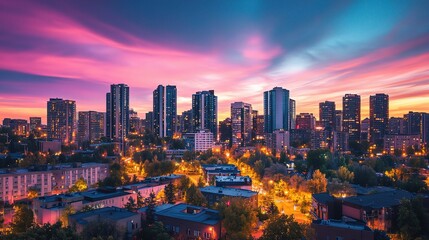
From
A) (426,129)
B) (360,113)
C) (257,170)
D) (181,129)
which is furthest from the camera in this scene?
(181,129)

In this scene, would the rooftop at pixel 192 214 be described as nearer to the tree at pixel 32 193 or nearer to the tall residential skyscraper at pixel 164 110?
the tree at pixel 32 193

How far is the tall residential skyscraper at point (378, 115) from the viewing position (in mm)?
58028

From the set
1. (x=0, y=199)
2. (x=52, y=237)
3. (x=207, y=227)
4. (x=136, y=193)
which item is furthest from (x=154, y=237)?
(x=0, y=199)

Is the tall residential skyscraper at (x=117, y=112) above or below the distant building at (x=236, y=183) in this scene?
above

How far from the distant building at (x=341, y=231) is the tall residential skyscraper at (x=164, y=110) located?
152 feet

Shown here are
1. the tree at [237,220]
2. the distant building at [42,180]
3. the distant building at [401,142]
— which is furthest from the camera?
the distant building at [401,142]

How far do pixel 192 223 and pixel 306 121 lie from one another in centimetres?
6421

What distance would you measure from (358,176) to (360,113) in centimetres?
4020

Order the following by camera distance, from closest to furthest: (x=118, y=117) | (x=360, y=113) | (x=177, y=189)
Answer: (x=177, y=189)
(x=118, y=117)
(x=360, y=113)

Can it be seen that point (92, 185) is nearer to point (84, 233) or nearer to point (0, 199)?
point (0, 199)

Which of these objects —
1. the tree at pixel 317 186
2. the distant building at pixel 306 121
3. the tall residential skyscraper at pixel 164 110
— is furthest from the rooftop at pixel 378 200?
the distant building at pixel 306 121

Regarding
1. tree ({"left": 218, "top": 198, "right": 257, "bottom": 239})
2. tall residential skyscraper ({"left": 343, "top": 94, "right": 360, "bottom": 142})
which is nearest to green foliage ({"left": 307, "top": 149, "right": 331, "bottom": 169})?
tree ({"left": 218, "top": 198, "right": 257, "bottom": 239})

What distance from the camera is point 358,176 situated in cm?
2306

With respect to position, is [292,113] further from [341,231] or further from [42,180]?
[341,231]
